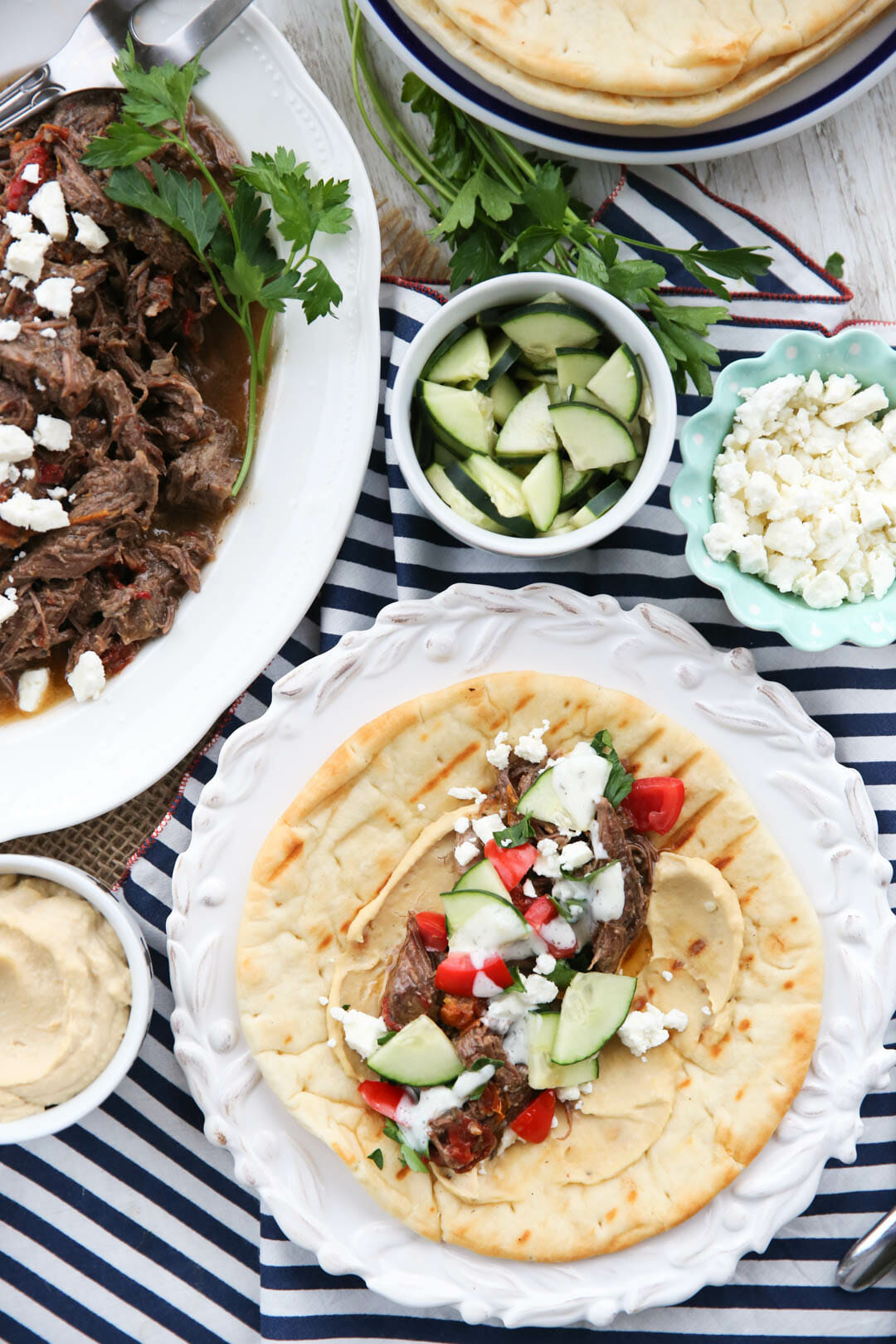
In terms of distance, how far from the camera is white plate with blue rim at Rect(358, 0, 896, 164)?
3545mm

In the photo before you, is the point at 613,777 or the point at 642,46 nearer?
the point at 642,46

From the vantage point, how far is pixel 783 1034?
3.53 metres

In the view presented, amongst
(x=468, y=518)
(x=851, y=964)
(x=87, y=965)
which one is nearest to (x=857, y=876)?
(x=851, y=964)

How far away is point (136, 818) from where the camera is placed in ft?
13.7

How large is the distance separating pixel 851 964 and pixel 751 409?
6.40 ft

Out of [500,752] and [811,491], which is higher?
[811,491]

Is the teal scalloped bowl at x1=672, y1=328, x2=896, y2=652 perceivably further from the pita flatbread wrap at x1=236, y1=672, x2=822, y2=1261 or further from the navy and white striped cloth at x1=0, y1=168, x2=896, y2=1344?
the pita flatbread wrap at x1=236, y1=672, x2=822, y2=1261

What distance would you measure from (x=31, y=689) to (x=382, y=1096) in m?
1.96

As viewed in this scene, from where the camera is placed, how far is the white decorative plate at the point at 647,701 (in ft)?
11.6

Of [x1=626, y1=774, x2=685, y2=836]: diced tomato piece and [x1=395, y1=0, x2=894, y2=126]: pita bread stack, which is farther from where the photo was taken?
[x1=626, y1=774, x2=685, y2=836]: diced tomato piece

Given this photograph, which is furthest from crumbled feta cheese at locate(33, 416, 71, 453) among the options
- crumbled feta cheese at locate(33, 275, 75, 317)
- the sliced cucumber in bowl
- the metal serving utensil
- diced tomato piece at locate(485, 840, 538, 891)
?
the metal serving utensil

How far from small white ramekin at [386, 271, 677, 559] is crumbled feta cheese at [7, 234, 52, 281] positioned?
4.16ft

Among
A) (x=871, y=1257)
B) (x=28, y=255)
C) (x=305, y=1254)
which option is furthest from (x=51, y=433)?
(x=871, y=1257)

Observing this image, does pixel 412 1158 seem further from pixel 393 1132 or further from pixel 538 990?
pixel 538 990
